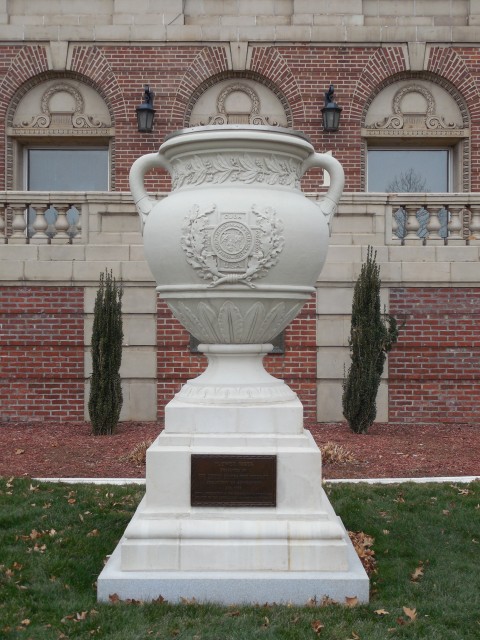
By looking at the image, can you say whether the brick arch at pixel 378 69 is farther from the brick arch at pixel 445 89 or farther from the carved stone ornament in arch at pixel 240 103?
the carved stone ornament in arch at pixel 240 103

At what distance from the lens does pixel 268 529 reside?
4398 mm

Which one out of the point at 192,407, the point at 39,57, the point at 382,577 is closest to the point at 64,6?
the point at 39,57

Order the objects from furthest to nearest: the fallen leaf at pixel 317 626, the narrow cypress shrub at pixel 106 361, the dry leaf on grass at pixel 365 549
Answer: the narrow cypress shrub at pixel 106 361, the dry leaf on grass at pixel 365 549, the fallen leaf at pixel 317 626

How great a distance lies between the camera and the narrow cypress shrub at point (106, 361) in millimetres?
9188

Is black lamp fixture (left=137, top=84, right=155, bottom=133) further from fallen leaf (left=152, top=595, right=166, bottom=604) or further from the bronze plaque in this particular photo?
fallen leaf (left=152, top=595, right=166, bottom=604)

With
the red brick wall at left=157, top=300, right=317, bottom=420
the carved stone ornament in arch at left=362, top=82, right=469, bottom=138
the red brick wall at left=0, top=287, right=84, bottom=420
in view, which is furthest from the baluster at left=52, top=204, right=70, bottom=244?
the carved stone ornament in arch at left=362, top=82, right=469, bottom=138

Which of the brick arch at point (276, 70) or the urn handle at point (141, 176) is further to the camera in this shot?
the brick arch at point (276, 70)

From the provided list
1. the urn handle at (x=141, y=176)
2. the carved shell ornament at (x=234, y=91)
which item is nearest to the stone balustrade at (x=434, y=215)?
the carved shell ornament at (x=234, y=91)

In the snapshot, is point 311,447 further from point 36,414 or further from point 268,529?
point 36,414

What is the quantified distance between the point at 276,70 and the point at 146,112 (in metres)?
2.53

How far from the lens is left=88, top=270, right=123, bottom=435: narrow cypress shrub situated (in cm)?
919

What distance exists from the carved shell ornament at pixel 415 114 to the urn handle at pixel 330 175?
382 inches

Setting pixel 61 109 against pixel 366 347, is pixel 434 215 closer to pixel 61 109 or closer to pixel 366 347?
pixel 366 347

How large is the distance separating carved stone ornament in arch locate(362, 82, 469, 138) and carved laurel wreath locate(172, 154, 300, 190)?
9.97 m
